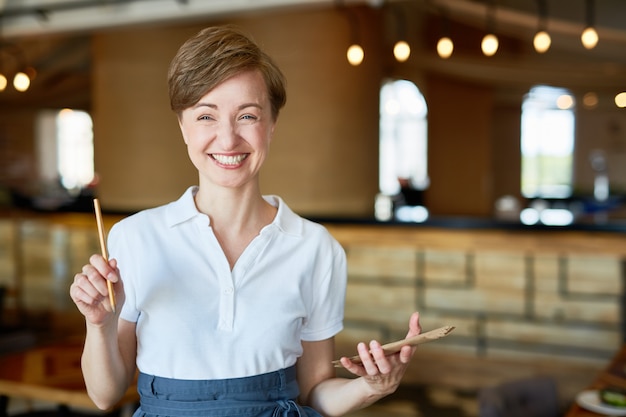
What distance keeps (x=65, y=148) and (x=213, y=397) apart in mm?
20314

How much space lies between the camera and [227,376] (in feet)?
3.99

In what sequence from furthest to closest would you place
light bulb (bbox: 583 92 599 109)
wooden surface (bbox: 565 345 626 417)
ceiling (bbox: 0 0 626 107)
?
light bulb (bbox: 583 92 599 109)
ceiling (bbox: 0 0 626 107)
wooden surface (bbox: 565 345 626 417)

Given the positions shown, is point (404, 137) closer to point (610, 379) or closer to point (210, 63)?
point (610, 379)

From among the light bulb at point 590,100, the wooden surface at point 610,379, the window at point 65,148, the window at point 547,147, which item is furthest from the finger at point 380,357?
the window at point 65,148

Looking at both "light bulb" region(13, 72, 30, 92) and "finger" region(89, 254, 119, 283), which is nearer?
"finger" region(89, 254, 119, 283)

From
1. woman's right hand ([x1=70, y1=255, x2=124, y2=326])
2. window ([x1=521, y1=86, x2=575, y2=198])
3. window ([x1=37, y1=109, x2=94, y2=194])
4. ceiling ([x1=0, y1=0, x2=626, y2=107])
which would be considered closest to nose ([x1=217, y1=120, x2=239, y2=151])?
woman's right hand ([x1=70, y1=255, x2=124, y2=326])

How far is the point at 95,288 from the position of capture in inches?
44.1

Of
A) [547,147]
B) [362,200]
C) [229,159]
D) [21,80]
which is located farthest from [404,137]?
[229,159]

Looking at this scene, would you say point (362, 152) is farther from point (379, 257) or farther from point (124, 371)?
point (124, 371)

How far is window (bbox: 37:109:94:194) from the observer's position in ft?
62.4

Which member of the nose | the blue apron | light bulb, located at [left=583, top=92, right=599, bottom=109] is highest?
light bulb, located at [left=583, top=92, right=599, bottom=109]

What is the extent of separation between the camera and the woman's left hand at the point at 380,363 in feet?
3.80

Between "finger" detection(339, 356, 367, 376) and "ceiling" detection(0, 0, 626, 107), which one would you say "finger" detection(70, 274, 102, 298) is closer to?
"finger" detection(339, 356, 367, 376)

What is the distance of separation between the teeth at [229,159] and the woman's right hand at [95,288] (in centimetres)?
24
